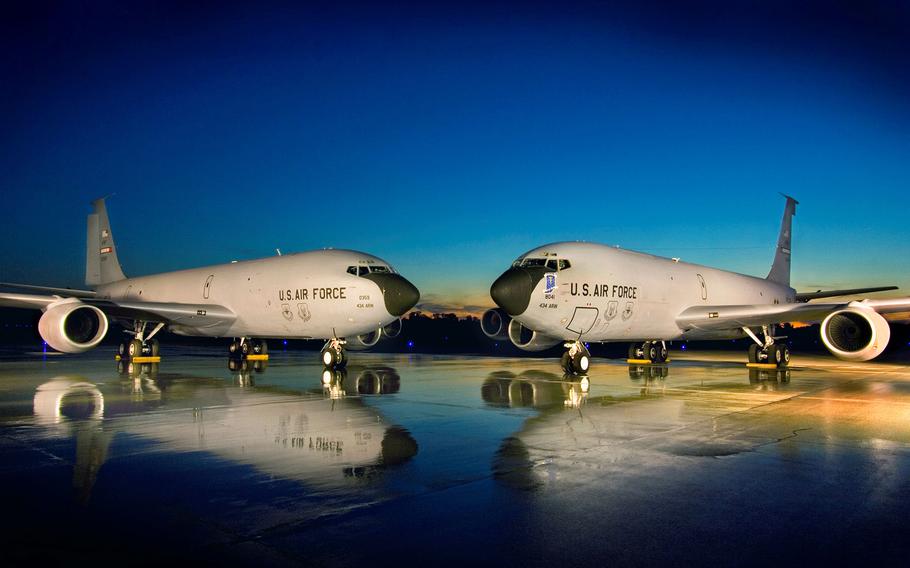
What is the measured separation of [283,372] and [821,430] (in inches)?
606

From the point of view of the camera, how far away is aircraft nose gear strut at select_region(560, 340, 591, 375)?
18.7 metres

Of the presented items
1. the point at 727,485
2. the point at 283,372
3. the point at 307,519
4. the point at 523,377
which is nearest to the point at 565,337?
the point at 523,377

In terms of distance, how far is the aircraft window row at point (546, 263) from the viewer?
59.8 ft

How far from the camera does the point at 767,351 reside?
24406 millimetres

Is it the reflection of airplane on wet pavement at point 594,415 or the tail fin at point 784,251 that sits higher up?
the tail fin at point 784,251

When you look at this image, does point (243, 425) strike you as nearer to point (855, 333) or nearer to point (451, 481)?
point (451, 481)

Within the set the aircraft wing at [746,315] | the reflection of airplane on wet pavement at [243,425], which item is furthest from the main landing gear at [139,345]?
the aircraft wing at [746,315]

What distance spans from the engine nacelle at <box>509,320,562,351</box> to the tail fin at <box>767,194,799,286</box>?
16920 millimetres

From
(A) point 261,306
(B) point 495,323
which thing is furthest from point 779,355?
(A) point 261,306

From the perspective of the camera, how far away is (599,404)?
40.5 ft

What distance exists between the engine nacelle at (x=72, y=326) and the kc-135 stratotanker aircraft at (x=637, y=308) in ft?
38.6

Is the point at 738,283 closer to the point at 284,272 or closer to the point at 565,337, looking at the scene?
the point at 565,337

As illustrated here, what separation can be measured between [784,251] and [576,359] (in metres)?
20.4

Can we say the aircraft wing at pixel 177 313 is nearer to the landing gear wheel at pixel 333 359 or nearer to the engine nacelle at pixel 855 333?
the landing gear wheel at pixel 333 359
